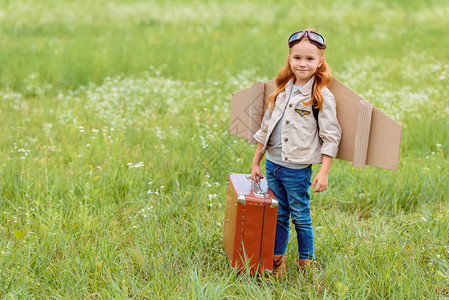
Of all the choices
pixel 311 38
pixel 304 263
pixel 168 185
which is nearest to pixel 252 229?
pixel 304 263

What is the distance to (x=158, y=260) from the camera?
9.91ft

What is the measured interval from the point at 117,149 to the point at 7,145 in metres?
1.27

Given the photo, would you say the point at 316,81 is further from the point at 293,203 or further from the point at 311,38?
the point at 293,203

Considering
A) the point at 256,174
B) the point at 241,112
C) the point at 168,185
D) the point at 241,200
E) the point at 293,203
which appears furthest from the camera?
the point at 168,185

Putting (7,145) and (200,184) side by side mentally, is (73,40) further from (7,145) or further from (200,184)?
(200,184)

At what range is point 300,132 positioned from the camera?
283cm

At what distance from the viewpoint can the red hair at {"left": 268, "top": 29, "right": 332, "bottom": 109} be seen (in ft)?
9.12

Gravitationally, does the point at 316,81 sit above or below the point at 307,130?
above

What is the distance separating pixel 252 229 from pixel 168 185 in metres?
1.51

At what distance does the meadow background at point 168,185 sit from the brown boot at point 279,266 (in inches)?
2.6

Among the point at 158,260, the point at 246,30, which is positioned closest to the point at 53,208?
the point at 158,260

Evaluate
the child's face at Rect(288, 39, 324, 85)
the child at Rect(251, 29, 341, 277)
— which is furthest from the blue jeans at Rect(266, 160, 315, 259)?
the child's face at Rect(288, 39, 324, 85)

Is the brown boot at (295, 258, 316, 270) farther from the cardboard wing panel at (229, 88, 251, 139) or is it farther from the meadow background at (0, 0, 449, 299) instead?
the cardboard wing panel at (229, 88, 251, 139)

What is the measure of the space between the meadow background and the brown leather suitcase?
103mm
